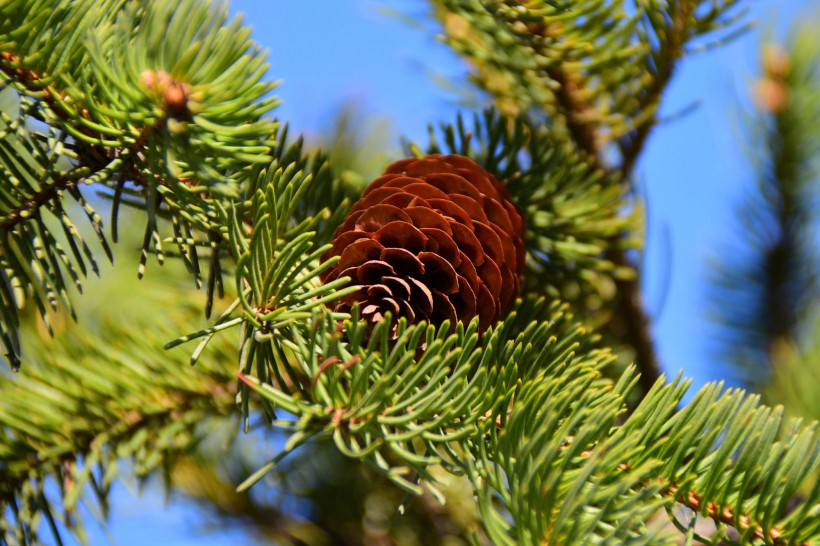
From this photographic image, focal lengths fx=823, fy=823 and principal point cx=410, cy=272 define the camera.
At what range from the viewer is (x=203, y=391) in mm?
557

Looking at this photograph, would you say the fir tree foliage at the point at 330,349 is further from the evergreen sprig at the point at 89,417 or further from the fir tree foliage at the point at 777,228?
the fir tree foliage at the point at 777,228

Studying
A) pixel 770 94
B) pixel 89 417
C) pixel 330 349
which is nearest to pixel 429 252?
pixel 330 349

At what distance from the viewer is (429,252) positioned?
43 cm

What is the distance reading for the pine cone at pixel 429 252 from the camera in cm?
42

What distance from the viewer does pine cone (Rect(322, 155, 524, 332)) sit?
0.42m

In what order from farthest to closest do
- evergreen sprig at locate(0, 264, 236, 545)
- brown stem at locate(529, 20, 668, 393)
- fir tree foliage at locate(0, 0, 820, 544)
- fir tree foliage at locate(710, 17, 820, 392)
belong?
fir tree foliage at locate(710, 17, 820, 392), brown stem at locate(529, 20, 668, 393), evergreen sprig at locate(0, 264, 236, 545), fir tree foliage at locate(0, 0, 820, 544)

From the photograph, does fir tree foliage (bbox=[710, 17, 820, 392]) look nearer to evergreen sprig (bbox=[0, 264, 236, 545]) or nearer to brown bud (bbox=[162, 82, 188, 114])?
evergreen sprig (bbox=[0, 264, 236, 545])

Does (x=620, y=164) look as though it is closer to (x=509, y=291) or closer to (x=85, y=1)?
(x=509, y=291)

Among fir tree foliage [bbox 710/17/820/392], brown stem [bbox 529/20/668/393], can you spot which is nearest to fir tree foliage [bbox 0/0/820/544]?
brown stem [bbox 529/20/668/393]

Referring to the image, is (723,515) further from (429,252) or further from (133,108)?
(133,108)

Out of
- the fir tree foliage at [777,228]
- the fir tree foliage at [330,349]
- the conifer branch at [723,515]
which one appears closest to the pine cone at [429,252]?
the fir tree foliage at [330,349]

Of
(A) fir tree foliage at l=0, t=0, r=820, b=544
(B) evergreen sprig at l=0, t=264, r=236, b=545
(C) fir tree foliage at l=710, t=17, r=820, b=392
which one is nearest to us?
(A) fir tree foliage at l=0, t=0, r=820, b=544

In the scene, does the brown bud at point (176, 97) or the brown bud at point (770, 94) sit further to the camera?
the brown bud at point (770, 94)

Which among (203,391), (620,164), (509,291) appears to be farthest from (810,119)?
(203,391)
